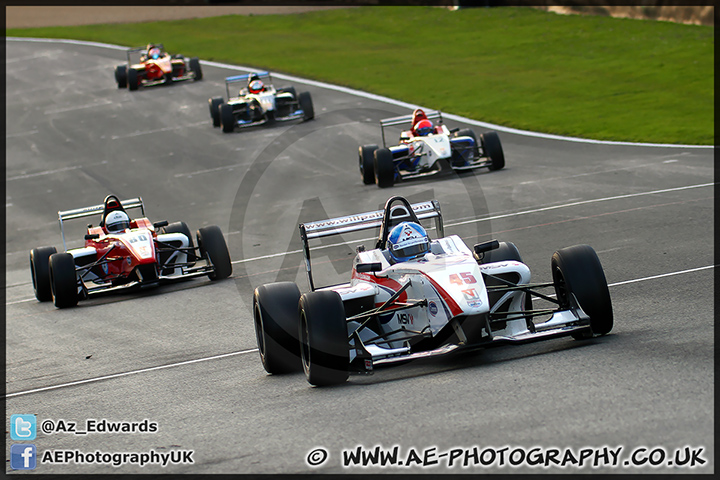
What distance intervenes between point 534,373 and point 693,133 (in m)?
19.0

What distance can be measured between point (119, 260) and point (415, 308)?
736cm

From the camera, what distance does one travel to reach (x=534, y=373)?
7.66 m

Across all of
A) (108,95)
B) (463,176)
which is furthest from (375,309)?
(108,95)

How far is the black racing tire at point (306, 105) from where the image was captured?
30.9 meters

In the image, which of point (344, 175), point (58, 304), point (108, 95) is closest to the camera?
point (58, 304)

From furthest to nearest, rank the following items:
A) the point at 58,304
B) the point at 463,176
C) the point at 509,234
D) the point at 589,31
Result: 1. the point at 589,31
2. the point at 463,176
3. the point at 509,234
4. the point at 58,304

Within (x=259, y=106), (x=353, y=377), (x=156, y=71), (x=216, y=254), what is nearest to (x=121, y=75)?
(x=156, y=71)

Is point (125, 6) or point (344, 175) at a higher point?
point (125, 6)

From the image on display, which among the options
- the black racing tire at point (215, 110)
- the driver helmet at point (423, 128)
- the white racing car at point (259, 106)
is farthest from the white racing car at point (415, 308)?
the black racing tire at point (215, 110)

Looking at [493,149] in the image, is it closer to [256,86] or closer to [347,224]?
[256,86]

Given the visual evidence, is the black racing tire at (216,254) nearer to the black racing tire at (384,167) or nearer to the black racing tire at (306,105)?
the black racing tire at (384,167)

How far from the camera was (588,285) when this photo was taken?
834cm

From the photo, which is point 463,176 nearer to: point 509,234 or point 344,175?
point 344,175

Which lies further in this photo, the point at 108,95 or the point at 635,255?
the point at 108,95
